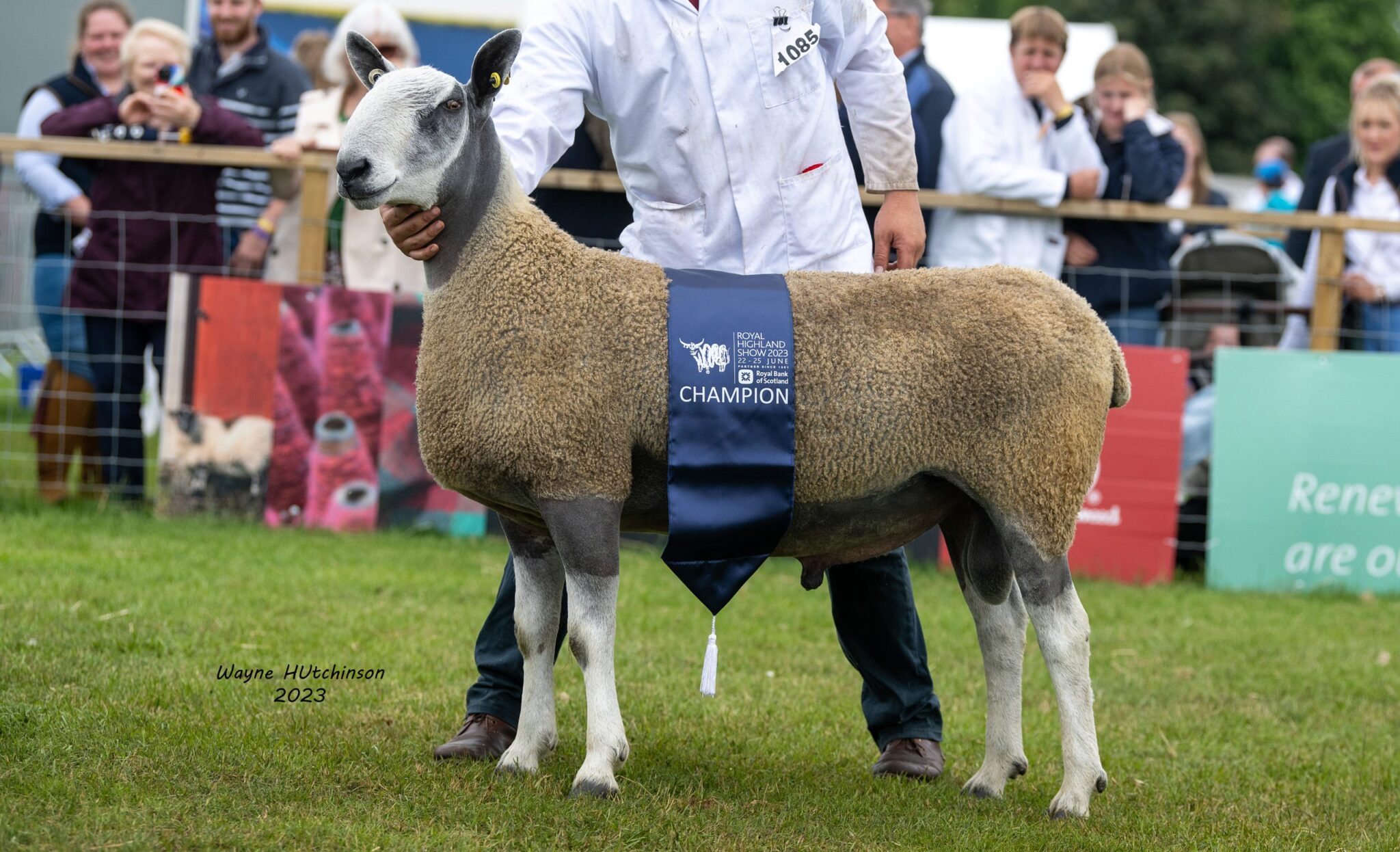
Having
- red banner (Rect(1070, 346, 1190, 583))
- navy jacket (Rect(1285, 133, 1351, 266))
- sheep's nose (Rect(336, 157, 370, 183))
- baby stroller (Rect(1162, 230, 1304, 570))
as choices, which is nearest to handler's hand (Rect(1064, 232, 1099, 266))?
baby stroller (Rect(1162, 230, 1304, 570))

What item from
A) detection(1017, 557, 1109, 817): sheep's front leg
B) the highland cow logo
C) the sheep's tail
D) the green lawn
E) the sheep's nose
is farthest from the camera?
the sheep's tail

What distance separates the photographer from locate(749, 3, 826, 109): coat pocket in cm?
425

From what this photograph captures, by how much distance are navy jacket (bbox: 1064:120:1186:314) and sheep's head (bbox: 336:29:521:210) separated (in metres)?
5.25

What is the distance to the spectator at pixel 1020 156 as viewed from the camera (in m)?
8.11

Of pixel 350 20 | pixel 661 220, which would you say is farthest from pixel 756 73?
pixel 350 20

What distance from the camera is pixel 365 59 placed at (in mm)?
3912

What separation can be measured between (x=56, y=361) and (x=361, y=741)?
4910 millimetres

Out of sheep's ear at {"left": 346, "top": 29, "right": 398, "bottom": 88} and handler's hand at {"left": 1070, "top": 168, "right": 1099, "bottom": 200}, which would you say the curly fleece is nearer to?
sheep's ear at {"left": 346, "top": 29, "right": 398, "bottom": 88}

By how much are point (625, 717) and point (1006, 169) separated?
4.33m

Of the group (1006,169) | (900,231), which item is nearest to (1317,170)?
(1006,169)

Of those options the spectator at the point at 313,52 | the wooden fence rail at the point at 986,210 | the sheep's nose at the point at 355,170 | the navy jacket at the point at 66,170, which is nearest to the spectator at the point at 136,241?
the wooden fence rail at the point at 986,210

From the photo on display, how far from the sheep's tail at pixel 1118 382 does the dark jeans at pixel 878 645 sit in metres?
0.87

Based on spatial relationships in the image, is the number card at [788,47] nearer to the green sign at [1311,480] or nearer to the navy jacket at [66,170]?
the green sign at [1311,480]

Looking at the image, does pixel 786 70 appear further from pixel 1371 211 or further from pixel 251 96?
pixel 1371 211
